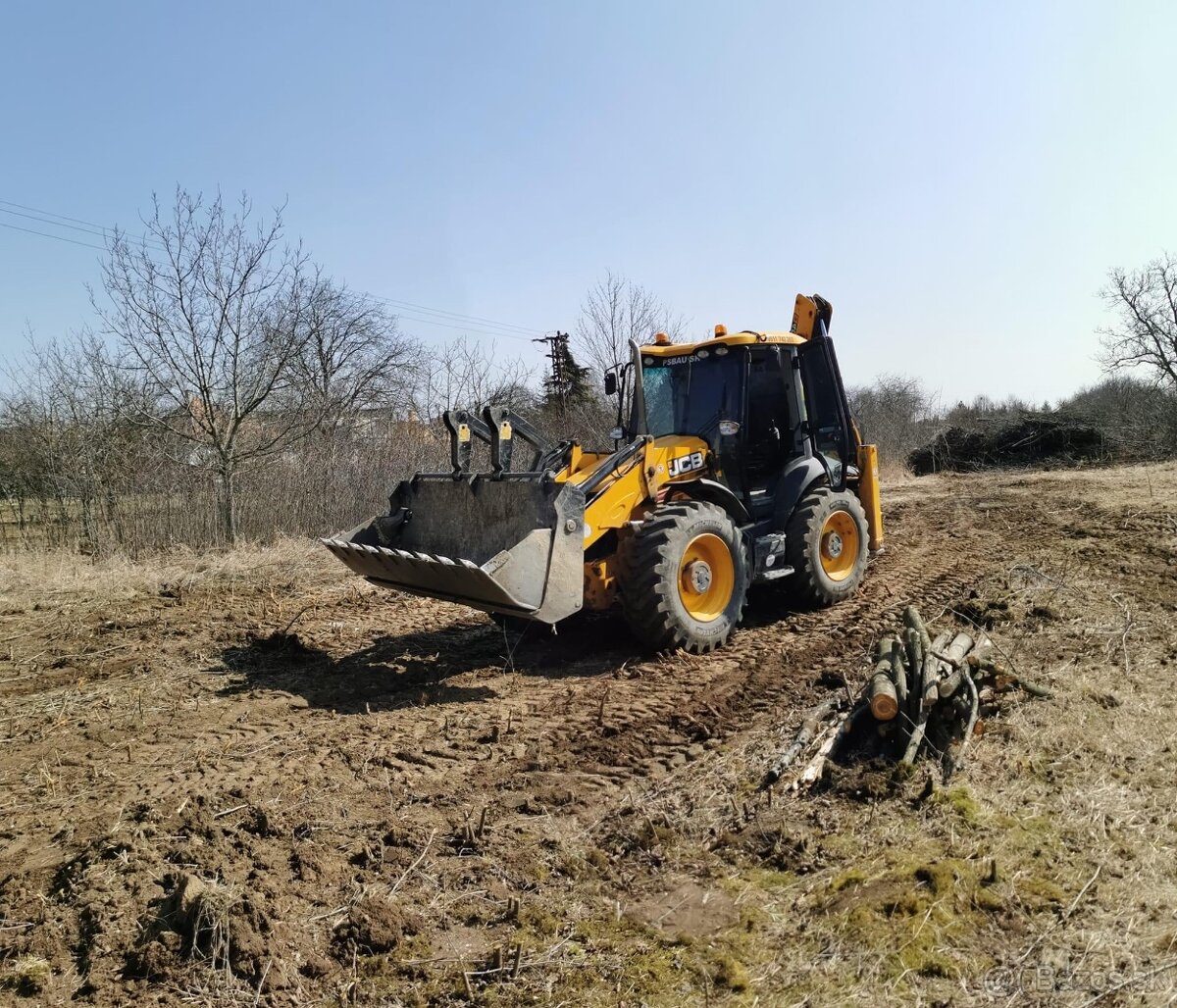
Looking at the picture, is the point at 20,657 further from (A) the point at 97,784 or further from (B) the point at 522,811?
(B) the point at 522,811

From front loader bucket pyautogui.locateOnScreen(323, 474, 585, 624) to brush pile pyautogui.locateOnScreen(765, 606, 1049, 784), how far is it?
1.76 m

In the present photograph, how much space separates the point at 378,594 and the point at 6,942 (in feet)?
19.6

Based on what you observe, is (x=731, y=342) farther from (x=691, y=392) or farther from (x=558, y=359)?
(x=558, y=359)

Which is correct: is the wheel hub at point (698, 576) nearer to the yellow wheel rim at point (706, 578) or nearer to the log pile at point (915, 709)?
the yellow wheel rim at point (706, 578)

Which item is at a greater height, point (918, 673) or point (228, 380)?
point (228, 380)

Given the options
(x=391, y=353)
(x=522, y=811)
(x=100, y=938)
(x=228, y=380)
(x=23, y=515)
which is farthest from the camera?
(x=391, y=353)

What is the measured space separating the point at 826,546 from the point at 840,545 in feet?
0.81

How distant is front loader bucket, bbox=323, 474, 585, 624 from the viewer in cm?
512

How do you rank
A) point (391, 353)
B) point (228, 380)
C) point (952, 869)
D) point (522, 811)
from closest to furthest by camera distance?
1. point (952, 869)
2. point (522, 811)
3. point (228, 380)
4. point (391, 353)

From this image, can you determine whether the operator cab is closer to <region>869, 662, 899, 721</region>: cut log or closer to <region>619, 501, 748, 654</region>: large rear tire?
<region>619, 501, 748, 654</region>: large rear tire

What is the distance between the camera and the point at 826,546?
24.6 ft

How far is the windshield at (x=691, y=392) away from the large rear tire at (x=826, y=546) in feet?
3.56

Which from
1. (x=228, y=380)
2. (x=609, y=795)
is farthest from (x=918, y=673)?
(x=228, y=380)

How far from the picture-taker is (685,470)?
655cm
